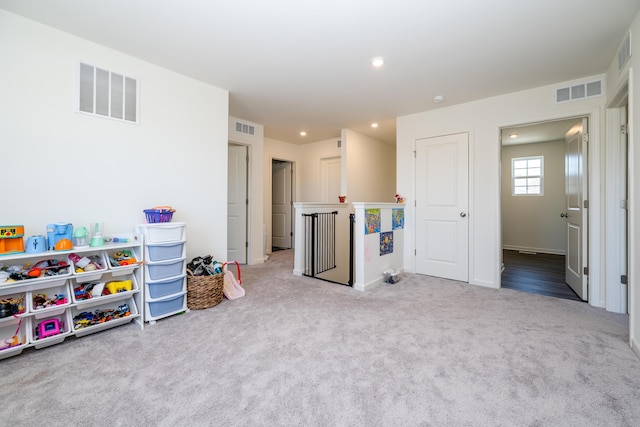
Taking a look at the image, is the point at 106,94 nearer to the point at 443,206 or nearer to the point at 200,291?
the point at 200,291

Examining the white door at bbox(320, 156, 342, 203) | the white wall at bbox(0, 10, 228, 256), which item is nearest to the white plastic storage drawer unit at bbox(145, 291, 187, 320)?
the white wall at bbox(0, 10, 228, 256)

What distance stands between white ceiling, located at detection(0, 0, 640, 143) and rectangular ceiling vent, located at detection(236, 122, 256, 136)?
1.05 meters

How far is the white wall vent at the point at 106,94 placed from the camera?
2.35 meters

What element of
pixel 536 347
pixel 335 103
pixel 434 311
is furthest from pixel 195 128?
pixel 536 347

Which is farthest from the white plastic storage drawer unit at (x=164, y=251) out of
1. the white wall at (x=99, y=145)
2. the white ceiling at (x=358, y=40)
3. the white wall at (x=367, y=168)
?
the white wall at (x=367, y=168)

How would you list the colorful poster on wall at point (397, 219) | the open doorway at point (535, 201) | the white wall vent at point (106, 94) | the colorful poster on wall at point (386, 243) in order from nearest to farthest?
the white wall vent at point (106, 94)
the colorful poster on wall at point (386, 243)
the colorful poster on wall at point (397, 219)
the open doorway at point (535, 201)

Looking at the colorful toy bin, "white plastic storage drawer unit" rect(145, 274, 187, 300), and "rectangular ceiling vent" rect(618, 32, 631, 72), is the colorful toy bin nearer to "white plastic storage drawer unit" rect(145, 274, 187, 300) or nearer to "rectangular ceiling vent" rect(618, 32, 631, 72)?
"white plastic storage drawer unit" rect(145, 274, 187, 300)

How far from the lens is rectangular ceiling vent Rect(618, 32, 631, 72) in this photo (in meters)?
2.16

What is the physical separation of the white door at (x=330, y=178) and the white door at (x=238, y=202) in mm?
1940

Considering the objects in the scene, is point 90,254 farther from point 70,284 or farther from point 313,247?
point 313,247

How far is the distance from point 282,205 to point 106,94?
4393 mm

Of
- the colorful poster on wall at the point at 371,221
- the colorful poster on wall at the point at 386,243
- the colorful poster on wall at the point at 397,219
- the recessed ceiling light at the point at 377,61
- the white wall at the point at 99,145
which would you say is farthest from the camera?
the colorful poster on wall at the point at 397,219

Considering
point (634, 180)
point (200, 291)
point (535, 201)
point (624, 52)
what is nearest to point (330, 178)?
point (200, 291)

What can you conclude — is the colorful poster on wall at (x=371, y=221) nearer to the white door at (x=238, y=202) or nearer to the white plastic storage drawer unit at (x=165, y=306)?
the white plastic storage drawer unit at (x=165, y=306)
